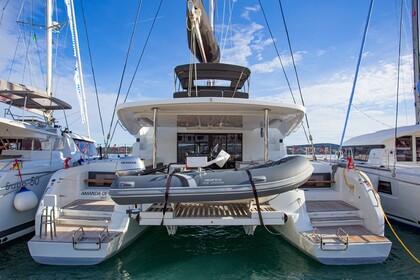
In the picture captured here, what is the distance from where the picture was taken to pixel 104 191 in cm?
518

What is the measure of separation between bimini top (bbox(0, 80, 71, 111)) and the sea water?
17.9ft

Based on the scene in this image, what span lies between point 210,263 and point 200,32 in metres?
4.89

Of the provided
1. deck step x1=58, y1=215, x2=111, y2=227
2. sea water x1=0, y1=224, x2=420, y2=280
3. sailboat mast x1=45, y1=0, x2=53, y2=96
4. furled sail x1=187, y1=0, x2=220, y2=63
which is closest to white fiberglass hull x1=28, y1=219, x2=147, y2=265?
sea water x1=0, y1=224, x2=420, y2=280

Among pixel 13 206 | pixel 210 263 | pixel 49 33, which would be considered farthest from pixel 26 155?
pixel 210 263

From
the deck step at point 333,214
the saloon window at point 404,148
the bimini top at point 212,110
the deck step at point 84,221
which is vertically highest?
the bimini top at point 212,110

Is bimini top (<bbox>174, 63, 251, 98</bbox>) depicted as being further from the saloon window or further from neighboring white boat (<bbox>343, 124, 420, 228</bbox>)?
the saloon window

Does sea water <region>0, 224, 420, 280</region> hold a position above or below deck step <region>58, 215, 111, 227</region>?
below

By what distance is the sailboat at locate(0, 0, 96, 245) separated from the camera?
4801 millimetres

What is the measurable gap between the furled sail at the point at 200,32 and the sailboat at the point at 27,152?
364 cm

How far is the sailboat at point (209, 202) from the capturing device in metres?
3.44

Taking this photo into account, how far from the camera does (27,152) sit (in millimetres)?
8812

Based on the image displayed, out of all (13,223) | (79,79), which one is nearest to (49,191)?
(13,223)

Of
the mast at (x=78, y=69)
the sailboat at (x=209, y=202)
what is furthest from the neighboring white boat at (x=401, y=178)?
the mast at (x=78, y=69)

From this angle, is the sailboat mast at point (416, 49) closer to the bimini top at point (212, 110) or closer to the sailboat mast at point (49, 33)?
the bimini top at point (212, 110)
